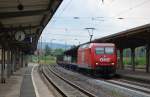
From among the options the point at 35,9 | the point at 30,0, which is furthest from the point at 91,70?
the point at 30,0

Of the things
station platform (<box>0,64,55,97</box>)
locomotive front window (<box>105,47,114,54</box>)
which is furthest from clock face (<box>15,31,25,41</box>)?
locomotive front window (<box>105,47,114,54</box>)

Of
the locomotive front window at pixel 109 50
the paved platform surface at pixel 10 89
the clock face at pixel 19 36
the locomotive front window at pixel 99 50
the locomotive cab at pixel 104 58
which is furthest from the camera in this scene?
the locomotive front window at pixel 99 50

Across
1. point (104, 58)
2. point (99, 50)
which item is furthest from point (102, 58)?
point (99, 50)

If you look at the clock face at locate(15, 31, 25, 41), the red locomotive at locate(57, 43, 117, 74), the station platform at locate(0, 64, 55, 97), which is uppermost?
the clock face at locate(15, 31, 25, 41)

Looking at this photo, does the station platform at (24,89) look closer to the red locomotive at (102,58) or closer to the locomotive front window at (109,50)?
the red locomotive at (102,58)

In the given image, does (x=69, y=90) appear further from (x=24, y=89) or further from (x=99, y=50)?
(x=99, y=50)

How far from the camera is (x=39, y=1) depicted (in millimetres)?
16953

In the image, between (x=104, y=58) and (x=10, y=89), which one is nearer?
(x=10, y=89)

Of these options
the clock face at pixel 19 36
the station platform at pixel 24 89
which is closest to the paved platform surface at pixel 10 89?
the station platform at pixel 24 89

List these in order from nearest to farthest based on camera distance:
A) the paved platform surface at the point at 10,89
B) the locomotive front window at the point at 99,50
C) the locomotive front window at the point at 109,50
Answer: the paved platform surface at the point at 10,89, the locomotive front window at the point at 109,50, the locomotive front window at the point at 99,50

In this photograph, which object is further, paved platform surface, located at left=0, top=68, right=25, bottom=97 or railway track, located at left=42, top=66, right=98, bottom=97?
railway track, located at left=42, top=66, right=98, bottom=97

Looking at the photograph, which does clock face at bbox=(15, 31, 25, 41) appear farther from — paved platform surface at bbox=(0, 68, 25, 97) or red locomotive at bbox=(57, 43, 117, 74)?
red locomotive at bbox=(57, 43, 117, 74)

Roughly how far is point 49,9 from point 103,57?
22.4 m

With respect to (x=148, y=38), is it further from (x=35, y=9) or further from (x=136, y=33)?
(x=35, y=9)
